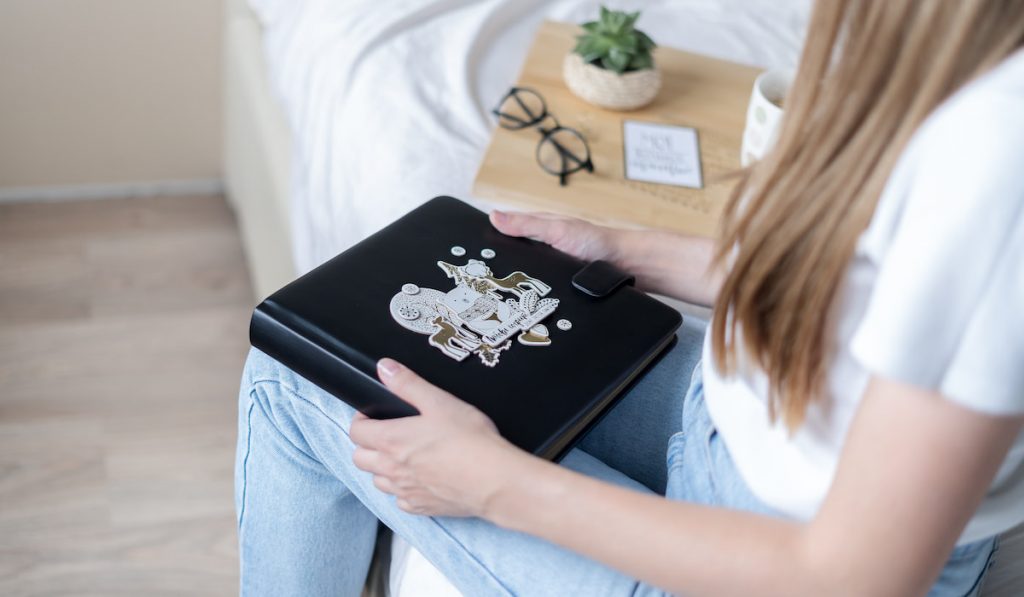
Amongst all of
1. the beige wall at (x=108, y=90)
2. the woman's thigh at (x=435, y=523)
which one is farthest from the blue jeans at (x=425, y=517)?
the beige wall at (x=108, y=90)

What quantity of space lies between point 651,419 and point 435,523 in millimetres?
248

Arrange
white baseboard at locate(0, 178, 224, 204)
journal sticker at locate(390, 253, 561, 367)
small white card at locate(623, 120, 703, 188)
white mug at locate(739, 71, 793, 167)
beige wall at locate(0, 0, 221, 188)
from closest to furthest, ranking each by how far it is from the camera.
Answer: journal sticker at locate(390, 253, 561, 367)
white mug at locate(739, 71, 793, 167)
small white card at locate(623, 120, 703, 188)
beige wall at locate(0, 0, 221, 188)
white baseboard at locate(0, 178, 224, 204)

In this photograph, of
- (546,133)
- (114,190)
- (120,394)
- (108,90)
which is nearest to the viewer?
(546,133)

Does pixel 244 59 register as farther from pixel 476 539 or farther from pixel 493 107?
pixel 476 539

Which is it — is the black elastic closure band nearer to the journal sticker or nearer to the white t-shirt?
the journal sticker

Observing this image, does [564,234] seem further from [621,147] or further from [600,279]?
[621,147]

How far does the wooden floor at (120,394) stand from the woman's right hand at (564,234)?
0.70m

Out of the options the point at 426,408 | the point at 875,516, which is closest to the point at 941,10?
the point at 875,516

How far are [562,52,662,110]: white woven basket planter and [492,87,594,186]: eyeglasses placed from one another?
0.18 feet

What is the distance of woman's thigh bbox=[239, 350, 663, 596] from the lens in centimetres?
69

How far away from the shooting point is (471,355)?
30.1 inches

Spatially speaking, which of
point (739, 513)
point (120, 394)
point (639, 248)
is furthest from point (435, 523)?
point (120, 394)

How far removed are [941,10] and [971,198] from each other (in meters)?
0.11

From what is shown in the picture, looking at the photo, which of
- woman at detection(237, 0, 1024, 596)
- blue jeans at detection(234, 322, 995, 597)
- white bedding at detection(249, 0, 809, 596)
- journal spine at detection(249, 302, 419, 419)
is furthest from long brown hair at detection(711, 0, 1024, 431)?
white bedding at detection(249, 0, 809, 596)
